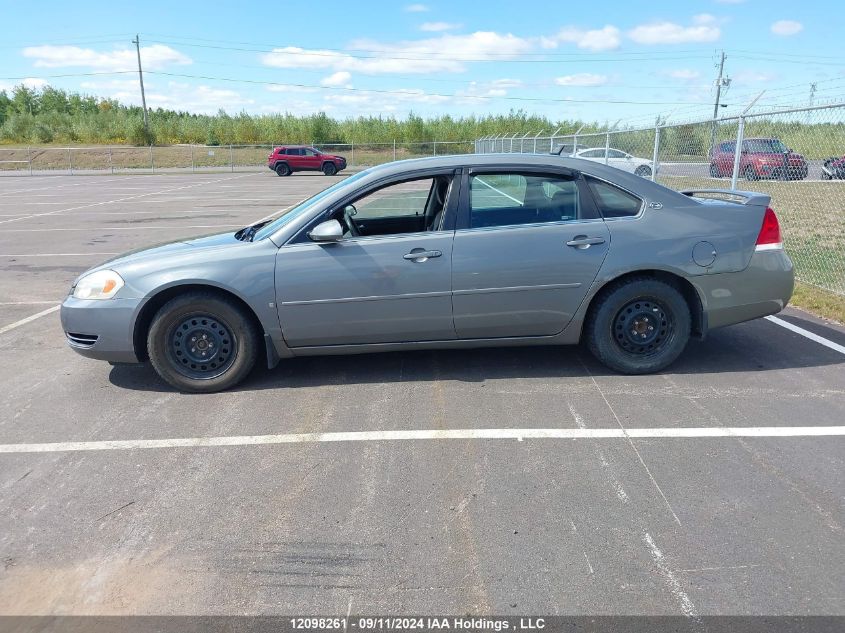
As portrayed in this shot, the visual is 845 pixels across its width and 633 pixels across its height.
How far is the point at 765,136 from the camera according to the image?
Answer: 380 inches

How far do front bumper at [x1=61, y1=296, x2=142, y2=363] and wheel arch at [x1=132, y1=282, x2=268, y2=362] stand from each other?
44mm

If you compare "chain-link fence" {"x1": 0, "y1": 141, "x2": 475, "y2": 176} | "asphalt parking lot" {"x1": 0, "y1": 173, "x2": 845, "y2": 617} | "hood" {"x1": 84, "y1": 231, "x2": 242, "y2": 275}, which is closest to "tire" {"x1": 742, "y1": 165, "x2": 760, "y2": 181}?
"asphalt parking lot" {"x1": 0, "y1": 173, "x2": 845, "y2": 617}

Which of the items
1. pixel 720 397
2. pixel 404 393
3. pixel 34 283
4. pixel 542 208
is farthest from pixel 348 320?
pixel 34 283

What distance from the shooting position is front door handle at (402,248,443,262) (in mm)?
4559

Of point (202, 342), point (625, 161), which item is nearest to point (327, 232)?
point (202, 342)

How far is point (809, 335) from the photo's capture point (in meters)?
5.84

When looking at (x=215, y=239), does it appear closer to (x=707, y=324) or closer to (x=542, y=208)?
(x=542, y=208)

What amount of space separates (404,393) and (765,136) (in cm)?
786

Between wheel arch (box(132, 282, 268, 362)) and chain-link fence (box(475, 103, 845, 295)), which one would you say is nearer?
wheel arch (box(132, 282, 268, 362))

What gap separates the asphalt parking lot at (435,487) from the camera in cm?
262

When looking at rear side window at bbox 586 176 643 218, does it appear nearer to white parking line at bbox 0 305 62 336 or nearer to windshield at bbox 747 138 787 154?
white parking line at bbox 0 305 62 336

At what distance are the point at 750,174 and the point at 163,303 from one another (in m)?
8.72

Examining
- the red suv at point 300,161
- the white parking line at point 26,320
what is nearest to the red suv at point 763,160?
the white parking line at point 26,320

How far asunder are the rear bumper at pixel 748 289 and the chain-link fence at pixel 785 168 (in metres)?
2.91
